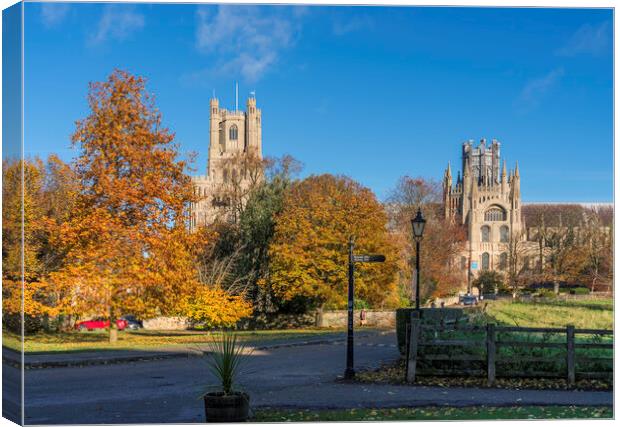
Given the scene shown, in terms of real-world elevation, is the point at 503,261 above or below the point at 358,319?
above

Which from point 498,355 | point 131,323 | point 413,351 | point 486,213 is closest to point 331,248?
point 131,323

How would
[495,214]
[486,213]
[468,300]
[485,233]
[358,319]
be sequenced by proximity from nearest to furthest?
[358,319] → [468,300] → [495,214] → [486,213] → [485,233]

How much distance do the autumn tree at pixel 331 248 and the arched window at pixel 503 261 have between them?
2874cm

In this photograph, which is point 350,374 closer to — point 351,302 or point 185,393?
point 351,302

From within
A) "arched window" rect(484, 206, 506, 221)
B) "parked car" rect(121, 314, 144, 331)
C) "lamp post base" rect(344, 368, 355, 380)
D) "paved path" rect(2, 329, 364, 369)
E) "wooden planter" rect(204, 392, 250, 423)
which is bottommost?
"parked car" rect(121, 314, 144, 331)

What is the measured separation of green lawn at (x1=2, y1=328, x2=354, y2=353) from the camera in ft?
67.9

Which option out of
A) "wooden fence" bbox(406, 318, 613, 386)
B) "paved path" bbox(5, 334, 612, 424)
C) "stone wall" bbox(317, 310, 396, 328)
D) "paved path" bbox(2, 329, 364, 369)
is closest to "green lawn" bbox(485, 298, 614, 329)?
"stone wall" bbox(317, 310, 396, 328)

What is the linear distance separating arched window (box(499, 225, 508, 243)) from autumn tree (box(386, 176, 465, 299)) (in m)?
21.7

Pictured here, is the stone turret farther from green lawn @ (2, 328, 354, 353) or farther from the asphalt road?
the asphalt road

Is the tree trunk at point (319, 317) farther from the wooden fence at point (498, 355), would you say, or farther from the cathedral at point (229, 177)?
the wooden fence at point (498, 355)

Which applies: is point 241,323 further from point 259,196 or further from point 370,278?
point 259,196

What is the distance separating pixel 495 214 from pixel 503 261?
29.3ft

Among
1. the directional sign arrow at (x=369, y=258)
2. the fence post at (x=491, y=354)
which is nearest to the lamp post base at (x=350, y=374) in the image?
the directional sign arrow at (x=369, y=258)

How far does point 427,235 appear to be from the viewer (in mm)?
43281
